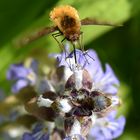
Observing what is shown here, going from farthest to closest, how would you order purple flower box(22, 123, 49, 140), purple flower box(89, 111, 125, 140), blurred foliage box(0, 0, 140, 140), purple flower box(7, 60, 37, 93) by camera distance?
1. blurred foliage box(0, 0, 140, 140)
2. purple flower box(7, 60, 37, 93)
3. purple flower box(89, 111, 125, 140)
4. purple flower box(22, 123, 49, 140)

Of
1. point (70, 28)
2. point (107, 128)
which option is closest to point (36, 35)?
point (70, 28)

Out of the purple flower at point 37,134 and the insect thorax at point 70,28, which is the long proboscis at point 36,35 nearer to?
the insect thorax at point 70,28

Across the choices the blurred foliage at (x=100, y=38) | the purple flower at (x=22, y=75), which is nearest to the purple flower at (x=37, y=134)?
the purple flower at (x=22, y=75)

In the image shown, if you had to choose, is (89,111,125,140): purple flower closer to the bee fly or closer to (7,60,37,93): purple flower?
(7,60,37,93): purple flower

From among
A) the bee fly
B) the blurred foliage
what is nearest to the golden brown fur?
the bee fly

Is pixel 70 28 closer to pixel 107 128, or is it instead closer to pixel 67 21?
pixel 67 21

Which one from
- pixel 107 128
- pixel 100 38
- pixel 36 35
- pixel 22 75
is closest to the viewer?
pixel 36 35

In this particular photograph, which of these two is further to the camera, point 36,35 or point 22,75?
point 22,75
